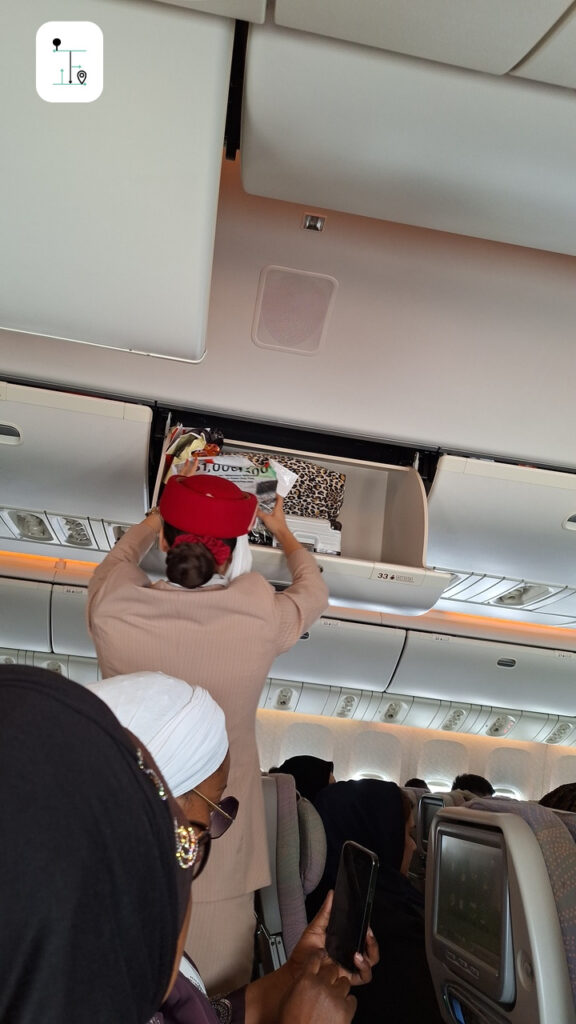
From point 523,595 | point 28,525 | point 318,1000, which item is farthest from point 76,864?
point 523,595

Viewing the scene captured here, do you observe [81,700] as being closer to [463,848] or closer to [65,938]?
[65,938]

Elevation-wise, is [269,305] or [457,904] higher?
[269,305]

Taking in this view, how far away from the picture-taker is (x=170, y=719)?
1.00 m

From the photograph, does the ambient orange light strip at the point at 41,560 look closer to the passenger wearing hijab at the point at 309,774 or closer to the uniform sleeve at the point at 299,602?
the passenger wearing hijab at the point at 309,774

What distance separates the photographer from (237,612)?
1.86m

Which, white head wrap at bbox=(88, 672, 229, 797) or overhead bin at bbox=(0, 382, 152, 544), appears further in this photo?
overhead bin at bbox=(0, 382, 152, 544)

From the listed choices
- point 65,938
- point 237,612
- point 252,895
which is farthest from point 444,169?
point 252,895

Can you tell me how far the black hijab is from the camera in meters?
0.53

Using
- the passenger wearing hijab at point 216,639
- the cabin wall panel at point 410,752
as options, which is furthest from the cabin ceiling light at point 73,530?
the cabin wall panel at point 410,752

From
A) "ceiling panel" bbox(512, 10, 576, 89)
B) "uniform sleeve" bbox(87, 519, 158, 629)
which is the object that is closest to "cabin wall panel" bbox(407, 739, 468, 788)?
"uniform sleeve" bbox(87, 519, 158, 629)

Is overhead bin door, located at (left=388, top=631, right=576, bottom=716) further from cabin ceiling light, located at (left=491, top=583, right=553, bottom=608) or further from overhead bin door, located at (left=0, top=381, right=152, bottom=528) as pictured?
overhead bin door, located at (left=0, top=381, right=152, bottom=528)

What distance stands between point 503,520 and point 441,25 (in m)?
2.28

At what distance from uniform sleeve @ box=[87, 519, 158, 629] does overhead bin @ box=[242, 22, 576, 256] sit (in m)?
1.13

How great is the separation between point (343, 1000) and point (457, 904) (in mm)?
327
